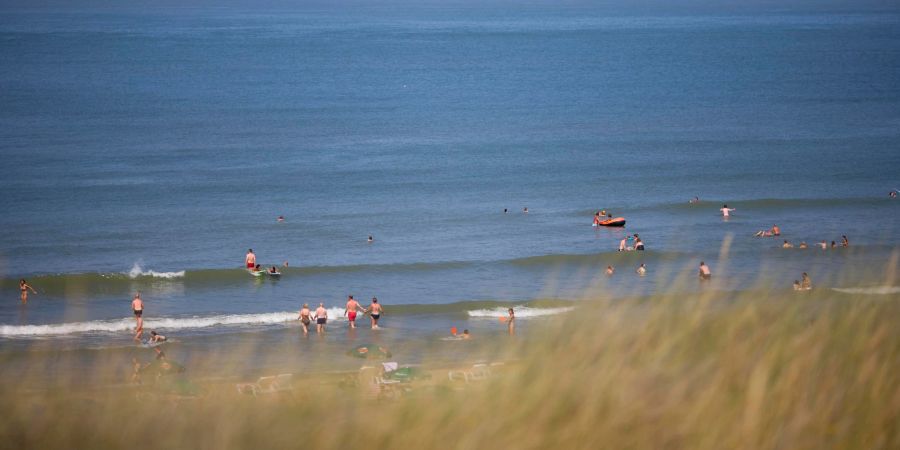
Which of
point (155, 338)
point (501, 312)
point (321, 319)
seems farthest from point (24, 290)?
point (501, 312)

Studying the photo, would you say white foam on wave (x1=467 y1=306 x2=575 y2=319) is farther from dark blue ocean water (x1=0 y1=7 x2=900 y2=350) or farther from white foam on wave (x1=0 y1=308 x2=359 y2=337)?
white foam on wave (x1=0 y1=308 x2=359 y2=337)

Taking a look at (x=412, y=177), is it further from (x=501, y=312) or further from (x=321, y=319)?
(x=321, y=319)

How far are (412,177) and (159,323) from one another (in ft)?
88.8

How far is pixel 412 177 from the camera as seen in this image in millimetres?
52750

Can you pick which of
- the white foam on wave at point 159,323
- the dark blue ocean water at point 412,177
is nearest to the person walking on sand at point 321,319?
the white foam on wave at point 159,323

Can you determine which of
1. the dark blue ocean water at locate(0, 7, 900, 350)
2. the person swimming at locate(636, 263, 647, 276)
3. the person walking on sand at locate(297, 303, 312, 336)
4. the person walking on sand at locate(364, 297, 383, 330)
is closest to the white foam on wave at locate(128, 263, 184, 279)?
the dark blue ocean water at locate(0, 7, 900, 350)

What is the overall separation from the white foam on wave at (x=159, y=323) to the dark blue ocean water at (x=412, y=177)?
127mm

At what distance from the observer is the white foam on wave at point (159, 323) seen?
Answer: 25.8 m

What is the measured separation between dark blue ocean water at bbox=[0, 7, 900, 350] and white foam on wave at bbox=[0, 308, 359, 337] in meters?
0.13

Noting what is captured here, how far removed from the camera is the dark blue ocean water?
3209cm

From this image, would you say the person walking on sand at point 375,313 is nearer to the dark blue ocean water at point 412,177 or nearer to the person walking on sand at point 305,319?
the person walking on sand at point 305,319

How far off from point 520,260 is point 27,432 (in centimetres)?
3107

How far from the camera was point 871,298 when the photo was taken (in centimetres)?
602

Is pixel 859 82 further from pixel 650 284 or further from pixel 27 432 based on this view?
pixel 27 432
